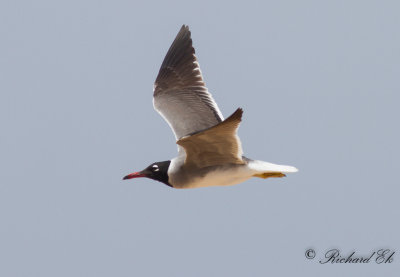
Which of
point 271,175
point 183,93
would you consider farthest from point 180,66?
point 271,175

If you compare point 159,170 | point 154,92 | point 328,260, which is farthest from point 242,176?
point 154,92

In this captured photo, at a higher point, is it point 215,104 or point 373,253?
point 215,104

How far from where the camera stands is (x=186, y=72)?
8828 millimetres

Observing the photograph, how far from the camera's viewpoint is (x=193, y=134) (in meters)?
6.23

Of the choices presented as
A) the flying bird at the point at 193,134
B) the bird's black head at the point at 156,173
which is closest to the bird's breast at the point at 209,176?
the flying bird at the point at 193,134

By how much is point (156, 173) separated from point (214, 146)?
1.00 m

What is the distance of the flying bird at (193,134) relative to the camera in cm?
652

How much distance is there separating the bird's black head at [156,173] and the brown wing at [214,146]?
0.36 m

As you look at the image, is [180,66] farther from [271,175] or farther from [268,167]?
[268,167]

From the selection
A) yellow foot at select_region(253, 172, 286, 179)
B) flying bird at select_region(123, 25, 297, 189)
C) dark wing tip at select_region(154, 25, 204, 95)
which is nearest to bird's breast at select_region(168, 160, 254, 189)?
flying bird at select_region(123, 25, 297, 189)

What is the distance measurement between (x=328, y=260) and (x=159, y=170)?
210cm

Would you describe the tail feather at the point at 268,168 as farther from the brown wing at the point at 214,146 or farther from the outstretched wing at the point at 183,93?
the outstretched wing at the point at 183,93

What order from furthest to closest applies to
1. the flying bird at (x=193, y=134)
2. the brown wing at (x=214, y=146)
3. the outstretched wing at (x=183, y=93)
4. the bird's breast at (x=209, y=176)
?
1. the outstretched wing at (x=183, y=93)
2. the bird's breast at (x=209, y=176)
3. the flying bird at (x=193, y=134)
4. the brown wing at (x=214, y=146)

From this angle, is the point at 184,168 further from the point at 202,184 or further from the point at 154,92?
the point at 154,92
